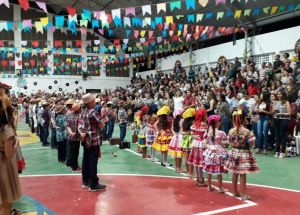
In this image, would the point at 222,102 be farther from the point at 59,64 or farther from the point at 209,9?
the point at 59,64

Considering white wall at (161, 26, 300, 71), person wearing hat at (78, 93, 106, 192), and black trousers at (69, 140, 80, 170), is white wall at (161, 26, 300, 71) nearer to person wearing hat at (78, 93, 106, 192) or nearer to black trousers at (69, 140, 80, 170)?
black trousers at (69, 140, 80, 170)

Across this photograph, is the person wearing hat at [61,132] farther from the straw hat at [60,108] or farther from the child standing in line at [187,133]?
the child standing in line at [187,133]

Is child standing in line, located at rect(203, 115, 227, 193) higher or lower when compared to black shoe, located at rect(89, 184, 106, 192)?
higher

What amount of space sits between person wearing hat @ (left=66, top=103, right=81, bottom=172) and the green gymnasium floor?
0.74 feet

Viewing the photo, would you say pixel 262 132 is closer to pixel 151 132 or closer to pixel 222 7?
pixel 151 132

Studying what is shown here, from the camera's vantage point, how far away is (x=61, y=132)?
26.6 ft

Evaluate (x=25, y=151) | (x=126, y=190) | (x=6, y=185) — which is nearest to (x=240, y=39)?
(x=25, y=151)

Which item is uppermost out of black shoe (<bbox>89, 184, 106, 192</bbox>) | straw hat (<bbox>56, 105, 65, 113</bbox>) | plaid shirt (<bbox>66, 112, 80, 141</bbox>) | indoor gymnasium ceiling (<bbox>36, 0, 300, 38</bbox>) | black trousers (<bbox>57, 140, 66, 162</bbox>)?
indoor gymnasium ceiling (<bbox>36, 0, 300, 38</bbox>)

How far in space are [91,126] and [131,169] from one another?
80.7 inches

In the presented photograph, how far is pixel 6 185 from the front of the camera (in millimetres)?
3566

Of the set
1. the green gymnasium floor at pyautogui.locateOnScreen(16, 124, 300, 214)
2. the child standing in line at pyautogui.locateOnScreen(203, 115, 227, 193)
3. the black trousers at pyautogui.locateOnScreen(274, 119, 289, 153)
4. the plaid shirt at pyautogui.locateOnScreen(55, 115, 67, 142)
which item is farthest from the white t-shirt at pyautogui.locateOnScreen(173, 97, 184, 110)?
the child standing in line at pyautogui.locateOnScreen(203, 115, 227, 193)

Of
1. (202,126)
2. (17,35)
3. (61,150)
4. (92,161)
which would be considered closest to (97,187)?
(92,161)

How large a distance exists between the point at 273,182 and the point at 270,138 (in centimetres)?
344

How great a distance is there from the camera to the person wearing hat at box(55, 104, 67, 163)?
8.10 metres
